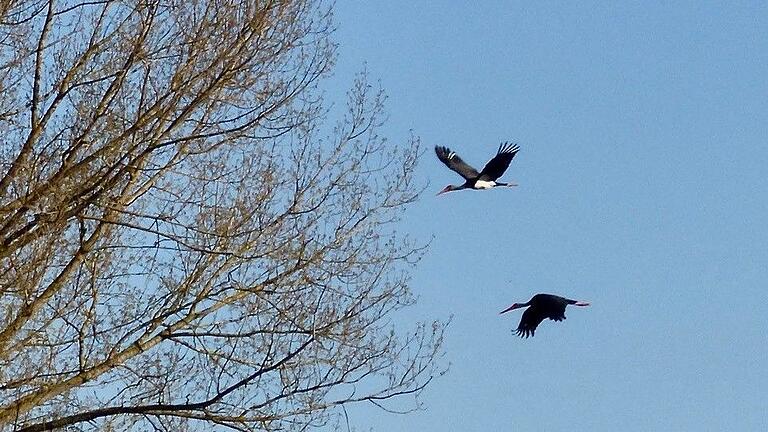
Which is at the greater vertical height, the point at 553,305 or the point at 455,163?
the point at 455,163

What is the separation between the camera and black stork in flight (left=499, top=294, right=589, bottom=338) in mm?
11227

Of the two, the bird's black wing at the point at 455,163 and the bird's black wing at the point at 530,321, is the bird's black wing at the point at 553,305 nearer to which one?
the bird's black wing at the point at 530,321

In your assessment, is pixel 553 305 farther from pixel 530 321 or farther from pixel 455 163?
pixel 455 163

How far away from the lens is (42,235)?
8984 millimetres

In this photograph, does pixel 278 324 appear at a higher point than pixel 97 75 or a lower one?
lower

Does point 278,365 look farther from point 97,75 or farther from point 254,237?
point 97,75

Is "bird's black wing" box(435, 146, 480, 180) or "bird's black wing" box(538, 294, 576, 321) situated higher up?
"bird's black wing" box(435, 146, 480, 180)

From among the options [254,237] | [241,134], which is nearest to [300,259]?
[254,237]

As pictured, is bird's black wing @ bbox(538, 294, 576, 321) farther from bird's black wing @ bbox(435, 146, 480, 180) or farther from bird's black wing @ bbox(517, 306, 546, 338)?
bird's black wing @ bbox(435, 146, 480, 180)

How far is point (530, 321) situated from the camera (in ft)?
37.2

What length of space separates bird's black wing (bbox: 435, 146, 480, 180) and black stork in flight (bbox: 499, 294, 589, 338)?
1222mm

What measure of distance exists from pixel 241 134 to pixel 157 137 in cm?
68

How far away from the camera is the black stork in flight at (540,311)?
11227 millimetres

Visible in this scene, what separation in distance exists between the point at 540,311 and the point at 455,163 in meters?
1.58
